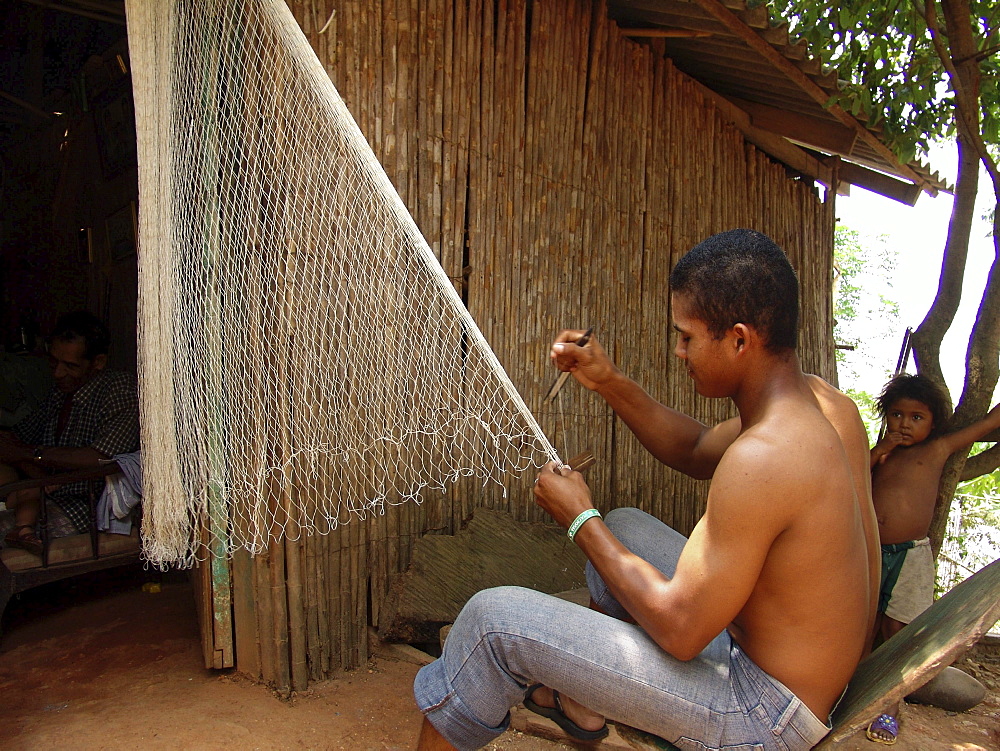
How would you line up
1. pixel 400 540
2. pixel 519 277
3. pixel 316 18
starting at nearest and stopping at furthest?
pixel 316 18 → pixel 400 540 → pixel 519 277

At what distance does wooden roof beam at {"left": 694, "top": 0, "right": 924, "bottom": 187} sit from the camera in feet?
10.8

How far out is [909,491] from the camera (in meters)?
3.45

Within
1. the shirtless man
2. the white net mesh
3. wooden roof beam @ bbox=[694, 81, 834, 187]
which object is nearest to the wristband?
the shirtless man

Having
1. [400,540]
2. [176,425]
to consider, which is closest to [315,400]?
[176,425]

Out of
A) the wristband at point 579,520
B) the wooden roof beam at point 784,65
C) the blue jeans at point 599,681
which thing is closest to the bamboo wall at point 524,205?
the wooden roof beam at point 784,65

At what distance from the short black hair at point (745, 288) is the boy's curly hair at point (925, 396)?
2.19m

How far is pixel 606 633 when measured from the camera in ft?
5.47

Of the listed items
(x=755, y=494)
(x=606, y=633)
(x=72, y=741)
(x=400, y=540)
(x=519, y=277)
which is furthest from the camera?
(x=519, y=277)

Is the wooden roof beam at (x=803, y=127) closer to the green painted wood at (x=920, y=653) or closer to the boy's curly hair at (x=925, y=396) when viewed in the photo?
the boy's curly hair at (x=925, y=396)

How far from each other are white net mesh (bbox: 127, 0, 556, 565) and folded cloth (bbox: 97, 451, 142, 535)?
79 cm

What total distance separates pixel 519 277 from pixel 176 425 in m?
1.75

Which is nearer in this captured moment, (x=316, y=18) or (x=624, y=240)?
(x=316, y=18)

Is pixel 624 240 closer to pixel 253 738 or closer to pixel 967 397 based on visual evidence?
pixel 967 397

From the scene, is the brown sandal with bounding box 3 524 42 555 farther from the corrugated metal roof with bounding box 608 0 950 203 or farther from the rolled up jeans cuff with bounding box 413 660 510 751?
the corrugated metal roof with bounding box 608 0 950 203
